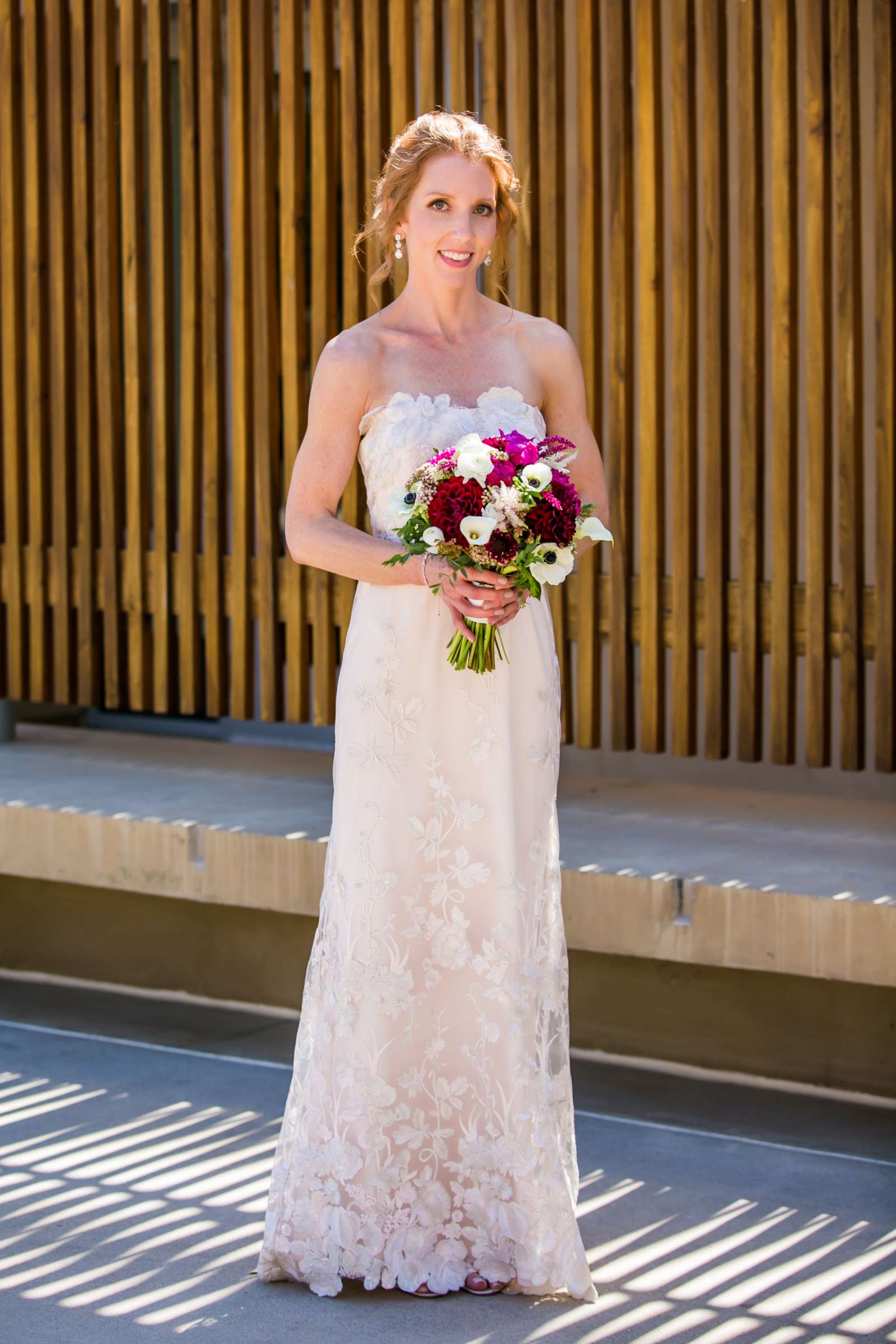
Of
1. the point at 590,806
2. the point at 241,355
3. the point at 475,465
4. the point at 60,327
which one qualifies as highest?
the point at 60,327

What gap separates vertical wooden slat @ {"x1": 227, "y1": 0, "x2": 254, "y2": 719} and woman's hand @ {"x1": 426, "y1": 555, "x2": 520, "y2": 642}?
282 centimetres

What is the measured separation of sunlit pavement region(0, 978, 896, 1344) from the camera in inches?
129

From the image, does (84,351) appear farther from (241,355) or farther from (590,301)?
(590,301)

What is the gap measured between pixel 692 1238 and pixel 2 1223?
1.41 m

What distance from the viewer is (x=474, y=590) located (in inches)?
123

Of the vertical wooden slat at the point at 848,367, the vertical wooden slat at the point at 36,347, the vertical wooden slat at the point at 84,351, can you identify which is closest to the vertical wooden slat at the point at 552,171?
the vertical wooden slat at the point at 848,367

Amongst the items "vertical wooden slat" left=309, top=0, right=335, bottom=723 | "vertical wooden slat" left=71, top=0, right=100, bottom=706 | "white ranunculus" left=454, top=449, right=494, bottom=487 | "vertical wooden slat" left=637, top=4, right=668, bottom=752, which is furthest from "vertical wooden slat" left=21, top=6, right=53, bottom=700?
"white ranunculus" left=454, top=449, right=494, bottom=487

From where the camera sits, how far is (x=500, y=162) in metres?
3.38

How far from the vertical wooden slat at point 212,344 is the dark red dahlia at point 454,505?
120 inches

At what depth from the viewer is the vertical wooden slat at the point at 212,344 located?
5973 millimetres

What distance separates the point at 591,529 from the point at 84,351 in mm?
3593

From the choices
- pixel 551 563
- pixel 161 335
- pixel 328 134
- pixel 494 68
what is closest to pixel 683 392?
pixel 494 68

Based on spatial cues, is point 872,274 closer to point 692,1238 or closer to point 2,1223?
point 692,1238

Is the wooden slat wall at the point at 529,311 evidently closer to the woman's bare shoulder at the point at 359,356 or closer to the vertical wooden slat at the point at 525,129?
the vertical wooden slat at the point at 525,129
